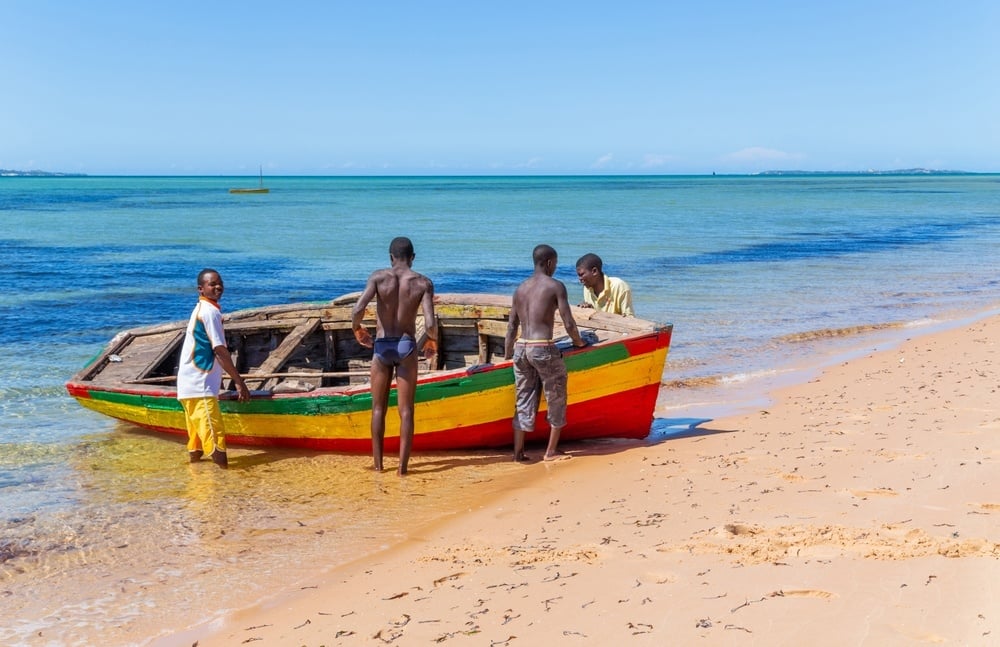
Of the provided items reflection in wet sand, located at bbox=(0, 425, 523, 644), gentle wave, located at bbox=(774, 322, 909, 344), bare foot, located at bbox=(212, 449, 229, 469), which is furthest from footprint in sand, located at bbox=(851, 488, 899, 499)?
gentle wave, located at bbox=(774, 322, 909, 344)

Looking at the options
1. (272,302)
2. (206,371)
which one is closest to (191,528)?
(206,371)

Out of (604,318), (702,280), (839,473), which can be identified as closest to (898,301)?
(702,280)

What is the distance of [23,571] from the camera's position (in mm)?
5844

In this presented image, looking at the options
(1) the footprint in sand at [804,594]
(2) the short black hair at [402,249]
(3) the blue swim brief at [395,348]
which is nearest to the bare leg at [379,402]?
(3) the blue swim brief at [395,348]

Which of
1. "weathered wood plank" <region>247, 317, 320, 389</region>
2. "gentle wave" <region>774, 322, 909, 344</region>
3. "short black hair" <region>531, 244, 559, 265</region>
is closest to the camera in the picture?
"short black hair" <region>531, 244, 559, 265</region>

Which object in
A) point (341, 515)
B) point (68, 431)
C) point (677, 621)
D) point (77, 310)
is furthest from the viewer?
point (77, 310)

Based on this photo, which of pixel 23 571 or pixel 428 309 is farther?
pixel 428 309

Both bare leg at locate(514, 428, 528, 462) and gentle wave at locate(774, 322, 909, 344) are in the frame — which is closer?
bare leg at locate(514, 428, 528, 462)

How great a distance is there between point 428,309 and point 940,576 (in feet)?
14.1

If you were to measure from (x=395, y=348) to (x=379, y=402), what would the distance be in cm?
57

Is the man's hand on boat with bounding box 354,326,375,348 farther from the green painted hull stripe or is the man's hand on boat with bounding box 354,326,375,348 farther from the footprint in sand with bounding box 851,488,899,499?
the footprint in sand with bounding box 851,488,899,499

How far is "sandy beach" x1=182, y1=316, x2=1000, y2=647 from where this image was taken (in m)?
4.05

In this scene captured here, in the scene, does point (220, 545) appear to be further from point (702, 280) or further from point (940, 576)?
point (702, 280)

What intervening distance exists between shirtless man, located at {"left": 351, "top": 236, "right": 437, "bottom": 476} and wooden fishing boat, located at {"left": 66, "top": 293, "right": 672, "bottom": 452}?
13.5 inches
